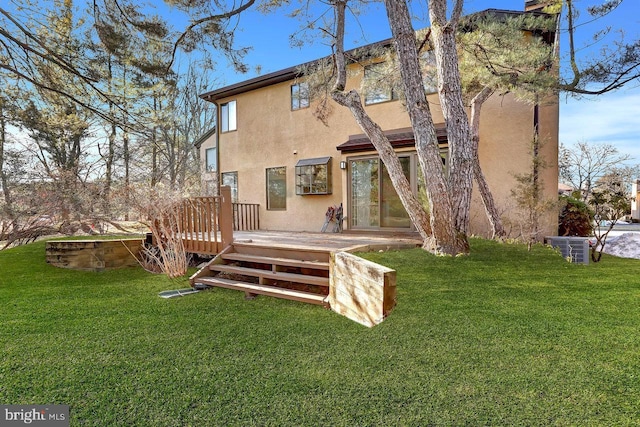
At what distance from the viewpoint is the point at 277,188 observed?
12664 mm

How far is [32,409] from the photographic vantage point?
2600mm

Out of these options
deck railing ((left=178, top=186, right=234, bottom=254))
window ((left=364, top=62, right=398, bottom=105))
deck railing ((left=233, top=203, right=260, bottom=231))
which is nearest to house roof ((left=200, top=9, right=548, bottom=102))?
window ((left=364, top=62, right=398, bottom=105))

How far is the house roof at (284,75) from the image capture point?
8.17 metres

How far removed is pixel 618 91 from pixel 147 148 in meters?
17.3

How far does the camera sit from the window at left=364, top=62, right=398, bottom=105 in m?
9.46

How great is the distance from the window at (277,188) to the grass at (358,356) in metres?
7.51

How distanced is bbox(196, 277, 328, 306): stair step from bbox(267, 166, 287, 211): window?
21.6 ft

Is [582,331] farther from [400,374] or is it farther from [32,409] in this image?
[32,409]

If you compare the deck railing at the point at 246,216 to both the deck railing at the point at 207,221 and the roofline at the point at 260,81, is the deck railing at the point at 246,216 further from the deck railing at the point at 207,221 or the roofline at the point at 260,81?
the deck railing at the point at 207,221

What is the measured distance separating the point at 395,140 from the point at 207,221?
4987 mm

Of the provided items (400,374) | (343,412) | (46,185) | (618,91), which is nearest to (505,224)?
(618,91)

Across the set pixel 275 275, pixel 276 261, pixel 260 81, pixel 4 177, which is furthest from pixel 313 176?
pixel 4 177

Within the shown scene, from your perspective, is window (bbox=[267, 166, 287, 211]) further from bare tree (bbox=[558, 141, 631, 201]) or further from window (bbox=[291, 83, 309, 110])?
bare tree (bbox=[558, 141, 631, 201])

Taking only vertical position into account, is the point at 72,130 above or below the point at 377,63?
below
